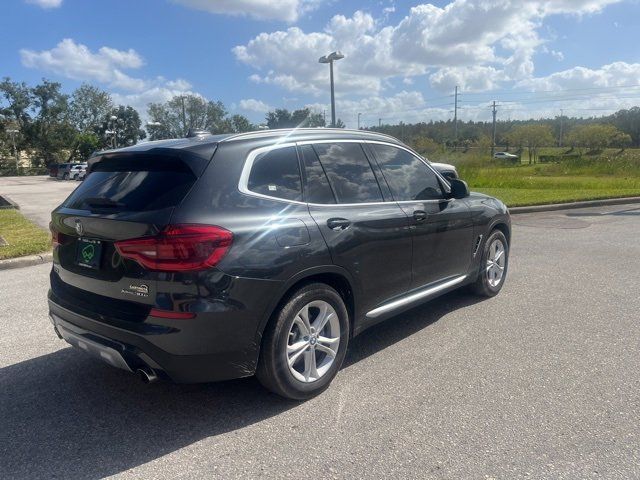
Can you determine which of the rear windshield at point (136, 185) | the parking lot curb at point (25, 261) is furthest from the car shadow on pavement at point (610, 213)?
the rear windshield at point (136, 185)

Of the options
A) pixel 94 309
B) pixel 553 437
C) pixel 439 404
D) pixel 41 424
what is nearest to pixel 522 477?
pixel 553 437

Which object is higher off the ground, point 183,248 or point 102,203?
point 102,203

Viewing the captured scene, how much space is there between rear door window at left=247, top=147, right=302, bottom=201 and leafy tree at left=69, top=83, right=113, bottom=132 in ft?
290

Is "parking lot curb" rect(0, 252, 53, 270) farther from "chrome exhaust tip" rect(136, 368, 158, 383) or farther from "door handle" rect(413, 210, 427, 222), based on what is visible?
"door handle" rect(413, 210, 427, 222)

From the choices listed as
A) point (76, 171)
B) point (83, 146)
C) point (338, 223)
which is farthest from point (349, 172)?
point (83, 146)

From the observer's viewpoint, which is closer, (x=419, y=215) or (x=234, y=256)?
(x=234, y=256)

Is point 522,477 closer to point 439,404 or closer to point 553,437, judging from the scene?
point 553,437

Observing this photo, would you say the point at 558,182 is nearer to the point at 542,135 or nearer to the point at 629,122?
the point at 542,135

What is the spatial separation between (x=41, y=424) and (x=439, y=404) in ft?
8.11

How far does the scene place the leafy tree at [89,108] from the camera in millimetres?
82875

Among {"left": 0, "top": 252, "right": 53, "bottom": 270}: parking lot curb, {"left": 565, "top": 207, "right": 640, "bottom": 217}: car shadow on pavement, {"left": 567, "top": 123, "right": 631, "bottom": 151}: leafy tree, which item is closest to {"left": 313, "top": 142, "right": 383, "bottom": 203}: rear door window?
{"left": 0, "top": 252, "right": 53, "bottom": 270}: parking lot curb

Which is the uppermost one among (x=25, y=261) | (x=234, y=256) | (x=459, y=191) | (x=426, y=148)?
(x=426, y=148)

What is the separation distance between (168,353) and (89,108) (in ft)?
304

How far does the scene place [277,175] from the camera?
3334 mm
